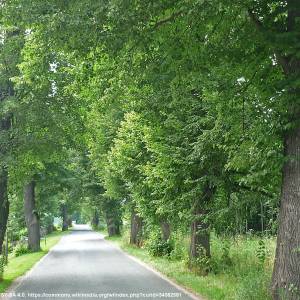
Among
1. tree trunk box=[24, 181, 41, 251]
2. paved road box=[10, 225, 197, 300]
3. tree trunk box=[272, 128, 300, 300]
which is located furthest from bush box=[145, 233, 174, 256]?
tree trunk box=[272, 128, 300, 300]

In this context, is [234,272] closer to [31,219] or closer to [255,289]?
[255,289]

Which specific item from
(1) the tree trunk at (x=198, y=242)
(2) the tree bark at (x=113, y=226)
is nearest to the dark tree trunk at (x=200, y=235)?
(1) the tree trunk at (x=198, y=242)

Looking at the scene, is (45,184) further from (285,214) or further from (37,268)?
(285,214)

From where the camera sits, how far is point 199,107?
15.6m

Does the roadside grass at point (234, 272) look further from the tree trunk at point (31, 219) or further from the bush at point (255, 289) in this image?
the tree trunk at point (31, 219)

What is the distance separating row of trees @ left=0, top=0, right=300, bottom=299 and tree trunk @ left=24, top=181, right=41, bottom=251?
55.0 ft

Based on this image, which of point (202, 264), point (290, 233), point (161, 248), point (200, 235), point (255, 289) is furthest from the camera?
point (161, 248)

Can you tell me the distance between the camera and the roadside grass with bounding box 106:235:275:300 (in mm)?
10738

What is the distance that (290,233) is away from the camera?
9359mm

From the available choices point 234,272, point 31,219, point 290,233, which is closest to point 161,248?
point 234,272

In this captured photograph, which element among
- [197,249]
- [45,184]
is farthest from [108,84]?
[45,184]

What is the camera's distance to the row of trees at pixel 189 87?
907 centimetres

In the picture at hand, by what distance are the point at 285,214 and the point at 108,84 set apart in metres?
5.54

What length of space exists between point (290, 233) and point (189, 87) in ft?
14.1
